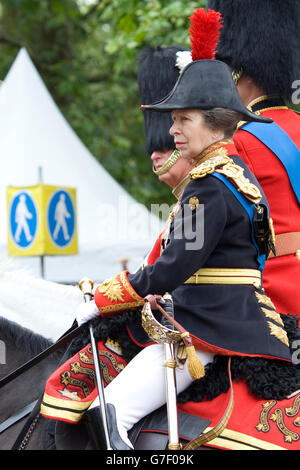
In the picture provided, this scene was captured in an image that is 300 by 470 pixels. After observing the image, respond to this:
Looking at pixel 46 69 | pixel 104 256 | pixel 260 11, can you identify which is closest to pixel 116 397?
pixel 260 11

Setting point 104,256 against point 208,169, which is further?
point 104,256

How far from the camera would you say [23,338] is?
3188mm

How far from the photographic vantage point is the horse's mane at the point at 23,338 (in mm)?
3160

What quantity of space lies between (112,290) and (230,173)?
594 millimetres

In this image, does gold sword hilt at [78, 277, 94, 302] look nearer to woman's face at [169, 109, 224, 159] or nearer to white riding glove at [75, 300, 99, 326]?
white riding glove at [75, 300, 99, 326]

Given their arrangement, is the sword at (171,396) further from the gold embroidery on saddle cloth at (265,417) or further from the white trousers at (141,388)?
the gold embroidery on saddle cloth at (265,417)

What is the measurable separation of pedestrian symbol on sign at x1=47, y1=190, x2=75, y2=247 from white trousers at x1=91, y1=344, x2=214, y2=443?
17.5 ft

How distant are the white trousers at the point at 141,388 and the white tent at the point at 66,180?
229 inches

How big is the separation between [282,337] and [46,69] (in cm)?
1107

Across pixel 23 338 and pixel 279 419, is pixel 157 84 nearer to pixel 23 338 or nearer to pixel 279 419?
pixel 23 338

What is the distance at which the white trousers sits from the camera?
2.58 m

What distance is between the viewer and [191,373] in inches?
99.1
